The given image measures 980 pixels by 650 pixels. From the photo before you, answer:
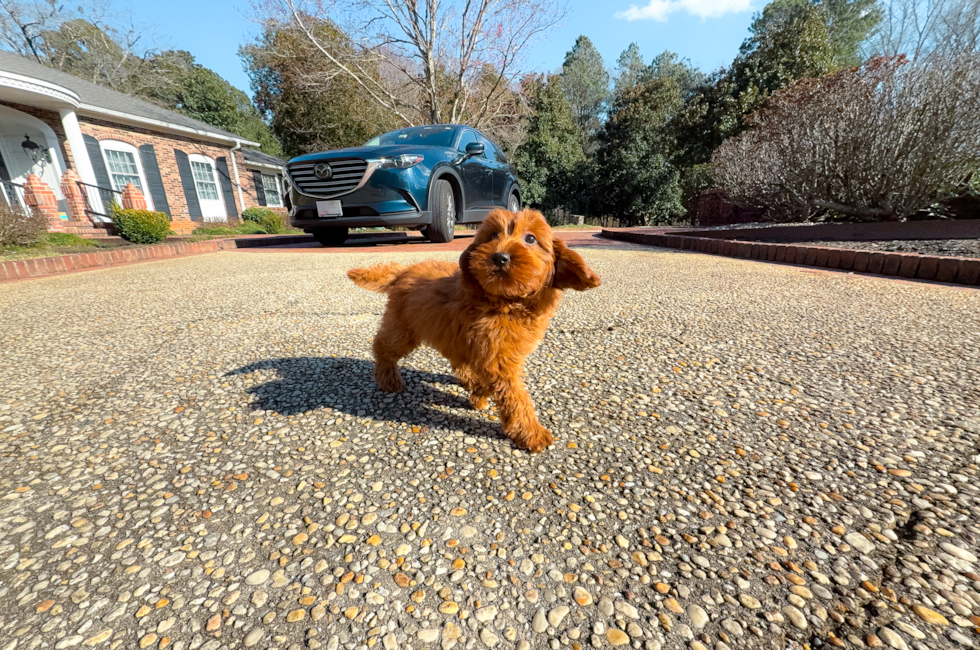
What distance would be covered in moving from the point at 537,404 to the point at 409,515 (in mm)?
953

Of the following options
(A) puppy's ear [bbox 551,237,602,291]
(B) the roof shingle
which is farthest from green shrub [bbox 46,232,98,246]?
(A) puppy's ear [bbox 551,237,602,291]

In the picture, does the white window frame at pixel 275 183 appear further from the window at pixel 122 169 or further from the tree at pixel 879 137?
the tree at pixel 879 137

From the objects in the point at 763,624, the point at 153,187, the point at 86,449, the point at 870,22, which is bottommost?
the point at 763,624

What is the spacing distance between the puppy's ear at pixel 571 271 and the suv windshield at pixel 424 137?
7.09m

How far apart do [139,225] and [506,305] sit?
1164 centimetres

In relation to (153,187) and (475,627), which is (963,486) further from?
(153,187)

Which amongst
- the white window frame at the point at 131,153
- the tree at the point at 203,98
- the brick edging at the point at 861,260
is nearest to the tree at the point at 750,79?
the brick edging at the point at 861,260

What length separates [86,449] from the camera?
1.79 meters

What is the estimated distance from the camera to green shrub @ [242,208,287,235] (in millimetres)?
16562

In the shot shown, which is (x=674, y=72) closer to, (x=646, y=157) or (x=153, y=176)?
(x=646, y=157)

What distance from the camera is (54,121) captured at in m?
12.7

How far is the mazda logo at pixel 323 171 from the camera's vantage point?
7246 mm

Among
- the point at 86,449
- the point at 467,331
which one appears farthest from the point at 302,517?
the point at 86,449

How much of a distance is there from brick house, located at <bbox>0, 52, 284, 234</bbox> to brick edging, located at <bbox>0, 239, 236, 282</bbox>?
6.07 metres
